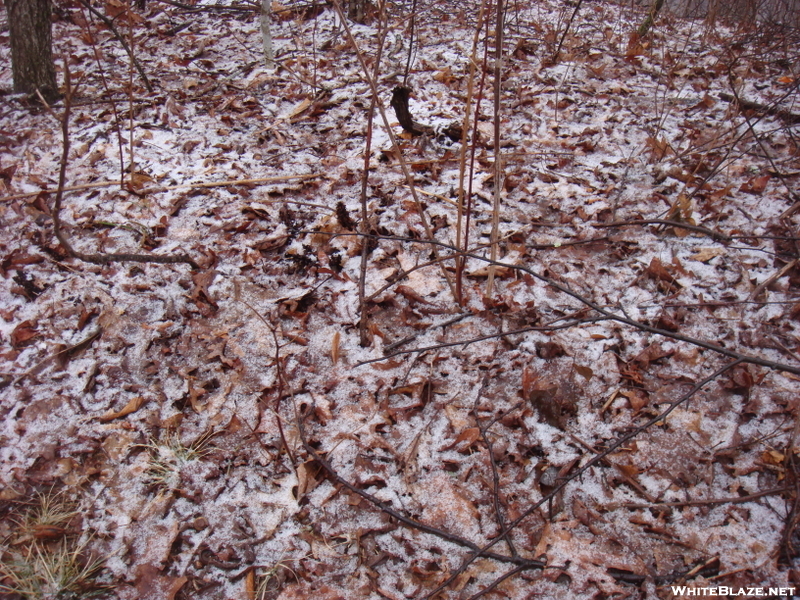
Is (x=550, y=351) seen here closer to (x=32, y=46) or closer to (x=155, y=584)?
(x=155, y=584)

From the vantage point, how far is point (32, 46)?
10.9 ft

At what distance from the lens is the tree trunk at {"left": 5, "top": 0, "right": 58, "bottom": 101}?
321 cm

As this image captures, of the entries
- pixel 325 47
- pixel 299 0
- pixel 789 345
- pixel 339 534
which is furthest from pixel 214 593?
pixel 299 0

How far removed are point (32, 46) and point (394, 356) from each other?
3620 millimetres

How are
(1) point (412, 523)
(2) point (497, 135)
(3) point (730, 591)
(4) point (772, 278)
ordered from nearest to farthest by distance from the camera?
(3) point (730, 591), (1) point (412, 523), (2) point (497, 135), (4) point (772, 278)

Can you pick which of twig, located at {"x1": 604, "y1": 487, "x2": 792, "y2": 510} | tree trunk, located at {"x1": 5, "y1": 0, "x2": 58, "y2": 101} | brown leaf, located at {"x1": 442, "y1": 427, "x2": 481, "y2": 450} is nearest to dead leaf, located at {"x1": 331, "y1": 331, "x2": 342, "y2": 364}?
brown leaf, located at {"x1": 442, "y1": 427, "x2": 481, "y2": 450}

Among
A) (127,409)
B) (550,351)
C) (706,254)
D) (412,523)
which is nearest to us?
(412,523)

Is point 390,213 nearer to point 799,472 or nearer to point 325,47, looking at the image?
point 799,472

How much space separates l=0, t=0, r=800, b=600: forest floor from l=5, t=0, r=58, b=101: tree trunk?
23cm

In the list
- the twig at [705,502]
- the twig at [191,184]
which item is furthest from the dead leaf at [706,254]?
the twig at [191,184]

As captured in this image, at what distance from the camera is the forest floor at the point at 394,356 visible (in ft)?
5.03

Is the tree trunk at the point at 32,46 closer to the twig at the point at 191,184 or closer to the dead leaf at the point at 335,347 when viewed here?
the twig at the point at 191,184

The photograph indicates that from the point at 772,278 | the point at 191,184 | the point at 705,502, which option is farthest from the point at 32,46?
the point at 772,278

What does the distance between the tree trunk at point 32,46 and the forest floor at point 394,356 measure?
0.23 meters
